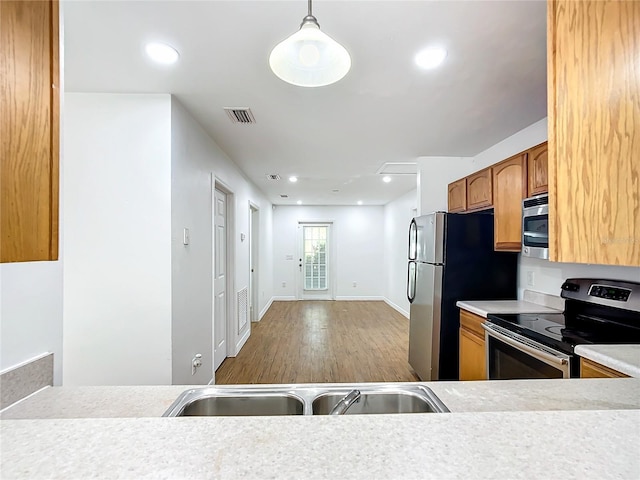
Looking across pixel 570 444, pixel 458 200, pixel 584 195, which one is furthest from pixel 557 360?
pixel 458 200

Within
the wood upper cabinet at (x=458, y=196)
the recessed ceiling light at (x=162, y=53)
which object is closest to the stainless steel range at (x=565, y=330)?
the wood upper cabinet at (x=458, y=196)

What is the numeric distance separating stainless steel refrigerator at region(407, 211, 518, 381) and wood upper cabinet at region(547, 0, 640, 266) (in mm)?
1901

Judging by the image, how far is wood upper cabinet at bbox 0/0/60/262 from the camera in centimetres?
58

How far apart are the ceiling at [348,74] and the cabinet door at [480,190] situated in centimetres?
38

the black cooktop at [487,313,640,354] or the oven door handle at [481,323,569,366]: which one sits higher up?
the black cooktop at [487,313,640,354]

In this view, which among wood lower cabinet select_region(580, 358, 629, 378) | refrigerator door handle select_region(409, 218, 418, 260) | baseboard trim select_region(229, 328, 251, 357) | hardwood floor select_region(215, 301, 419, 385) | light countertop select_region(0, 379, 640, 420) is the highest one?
refrigerator door handle select_region(409, 218, 418, 260)

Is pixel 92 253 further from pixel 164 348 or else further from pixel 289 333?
pixel 289 333

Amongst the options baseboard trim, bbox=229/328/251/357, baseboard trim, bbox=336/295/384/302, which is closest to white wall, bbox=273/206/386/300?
baseboard trim, bbox=336/295/384/302

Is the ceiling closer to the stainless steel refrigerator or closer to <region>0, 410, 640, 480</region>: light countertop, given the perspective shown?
the stainless steel refrigerator

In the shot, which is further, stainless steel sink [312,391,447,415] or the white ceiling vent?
the white ceiling vent

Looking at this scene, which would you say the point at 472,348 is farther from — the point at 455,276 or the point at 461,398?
the point at 461,398

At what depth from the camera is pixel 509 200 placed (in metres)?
2.50

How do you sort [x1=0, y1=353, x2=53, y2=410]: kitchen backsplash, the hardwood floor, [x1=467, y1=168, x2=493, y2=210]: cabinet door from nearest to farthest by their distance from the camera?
[x1=0, y1=353, x2=53, y2=410]: kitchen backsplash
[x1=467, y1=168, x2=493, y2=210]: cabinet door
the hardwood floor

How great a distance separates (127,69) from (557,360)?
2.85m
